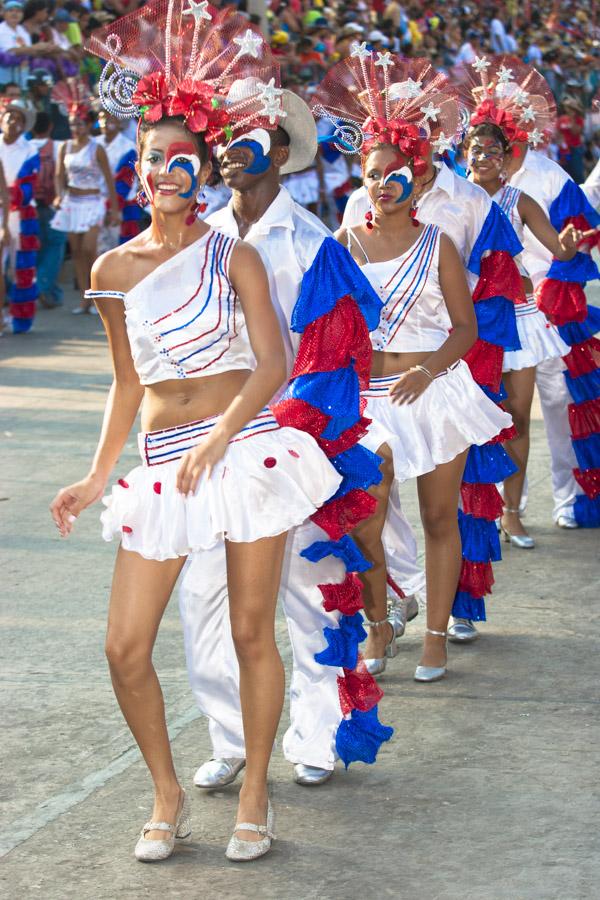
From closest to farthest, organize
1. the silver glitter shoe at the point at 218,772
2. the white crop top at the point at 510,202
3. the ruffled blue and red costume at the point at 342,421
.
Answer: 1. the ruffled blue and red costume at the point at 342,421
2. the silver glitter shoe at the point at 218,772
3. the white crop top at the point at 510,202

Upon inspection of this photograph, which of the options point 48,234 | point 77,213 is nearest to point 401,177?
point 77,213

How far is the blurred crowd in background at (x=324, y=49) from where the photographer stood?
49.2ft

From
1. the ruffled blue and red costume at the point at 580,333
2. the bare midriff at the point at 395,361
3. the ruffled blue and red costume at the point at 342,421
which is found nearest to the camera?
the ruffled blue and red costume at the point at 342,421

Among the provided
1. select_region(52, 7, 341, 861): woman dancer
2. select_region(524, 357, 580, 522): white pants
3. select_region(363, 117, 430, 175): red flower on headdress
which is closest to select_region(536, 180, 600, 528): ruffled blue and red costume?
select_region(524, 357, 580, 522): white pants

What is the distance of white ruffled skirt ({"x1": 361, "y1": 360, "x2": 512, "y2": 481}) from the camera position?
5.12m

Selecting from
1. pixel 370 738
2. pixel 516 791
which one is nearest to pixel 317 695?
pixel 370 738

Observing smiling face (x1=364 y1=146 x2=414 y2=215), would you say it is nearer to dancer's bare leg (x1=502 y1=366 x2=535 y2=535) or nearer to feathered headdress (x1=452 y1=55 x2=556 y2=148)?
feathered headdress (x1=452 y1=55 x2=556 y2=148)

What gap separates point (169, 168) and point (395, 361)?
5.32ft

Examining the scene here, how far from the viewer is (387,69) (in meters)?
5.30

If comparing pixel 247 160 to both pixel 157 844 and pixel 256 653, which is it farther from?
pixel 157 844

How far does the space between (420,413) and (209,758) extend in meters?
1.40

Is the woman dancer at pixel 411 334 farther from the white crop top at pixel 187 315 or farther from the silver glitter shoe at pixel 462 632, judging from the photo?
the white crop top at pixel 187 315

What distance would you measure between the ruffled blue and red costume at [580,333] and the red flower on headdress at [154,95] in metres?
3.67

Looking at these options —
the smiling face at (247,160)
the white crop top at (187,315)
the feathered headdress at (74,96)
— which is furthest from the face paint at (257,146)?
A: the feathered headdress at (74,96)
